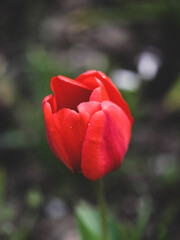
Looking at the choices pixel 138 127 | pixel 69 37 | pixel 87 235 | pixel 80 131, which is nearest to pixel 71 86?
pixel 80 131

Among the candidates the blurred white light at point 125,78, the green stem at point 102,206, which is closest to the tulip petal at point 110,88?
the green stem at point 102,206

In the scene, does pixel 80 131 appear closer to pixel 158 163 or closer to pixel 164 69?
pixel 158 163

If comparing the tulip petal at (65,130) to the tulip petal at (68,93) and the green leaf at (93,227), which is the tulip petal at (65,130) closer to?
the tulip petal at (68,93)

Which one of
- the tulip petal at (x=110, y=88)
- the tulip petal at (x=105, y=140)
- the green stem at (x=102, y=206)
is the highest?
the tulip petal at (x=110, y=88)

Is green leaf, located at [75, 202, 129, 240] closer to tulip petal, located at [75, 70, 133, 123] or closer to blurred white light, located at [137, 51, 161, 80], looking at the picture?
tulip petal, located at [75, 70, 133, 123]

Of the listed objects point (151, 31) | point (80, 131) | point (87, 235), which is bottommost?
point (87, 235)
